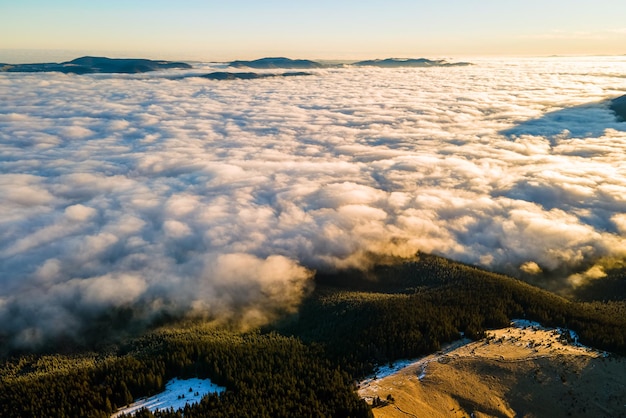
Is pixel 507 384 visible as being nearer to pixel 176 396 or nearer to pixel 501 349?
pixel 501 349

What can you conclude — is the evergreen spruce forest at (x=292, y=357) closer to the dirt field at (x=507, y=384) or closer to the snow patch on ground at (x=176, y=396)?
the snow patch on ground at (x=176, y=396)

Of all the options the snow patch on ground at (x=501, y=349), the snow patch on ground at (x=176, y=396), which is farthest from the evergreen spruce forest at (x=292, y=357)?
the snow patch on ground at (x=501, y=349)

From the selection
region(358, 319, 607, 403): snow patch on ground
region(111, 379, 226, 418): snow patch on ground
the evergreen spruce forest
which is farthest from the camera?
region(358, 319, 607, 403): snow patch on ground

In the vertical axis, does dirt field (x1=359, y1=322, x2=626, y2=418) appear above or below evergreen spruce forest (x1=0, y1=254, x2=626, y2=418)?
above

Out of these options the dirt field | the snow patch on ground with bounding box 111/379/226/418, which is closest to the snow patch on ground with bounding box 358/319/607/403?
the dirt field

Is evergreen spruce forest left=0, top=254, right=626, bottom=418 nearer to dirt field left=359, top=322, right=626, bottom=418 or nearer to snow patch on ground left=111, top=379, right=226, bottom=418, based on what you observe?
snow patch on ground left=111, top=379, right=226, bottom=418

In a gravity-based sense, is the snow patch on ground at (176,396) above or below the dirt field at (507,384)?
below
